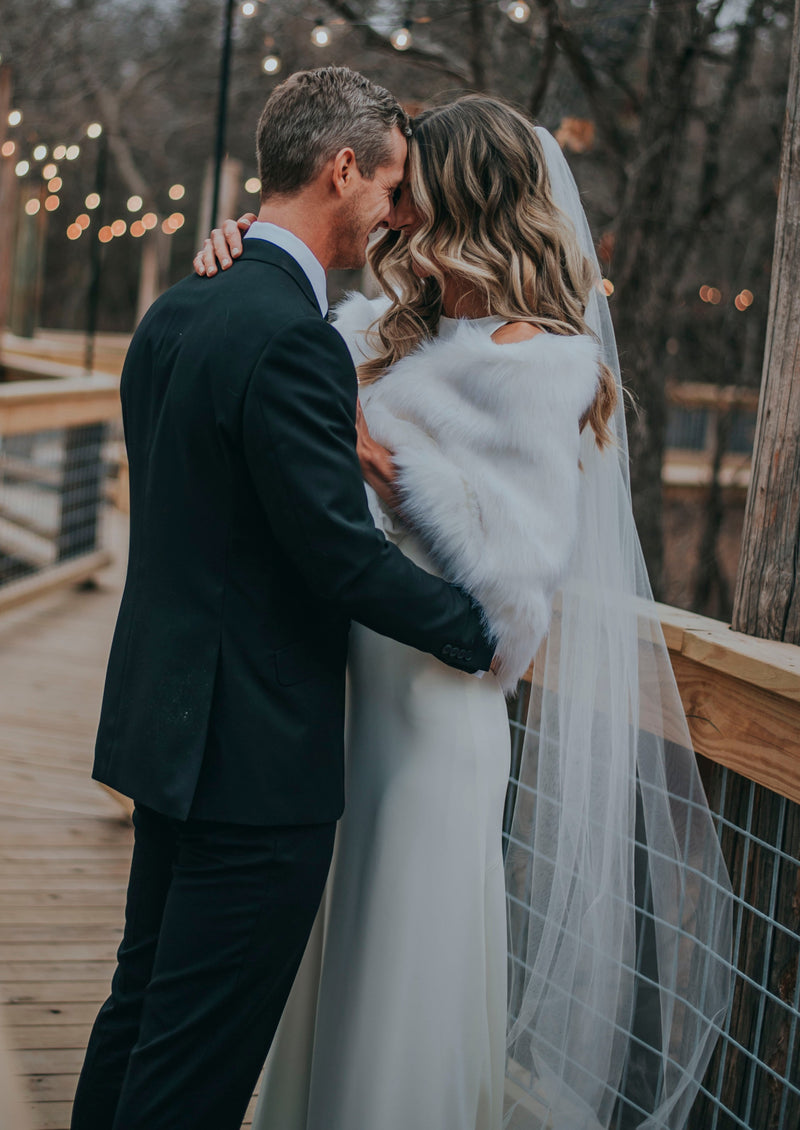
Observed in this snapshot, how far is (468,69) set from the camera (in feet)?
21.0

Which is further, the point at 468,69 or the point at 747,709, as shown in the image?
the point at 468,69

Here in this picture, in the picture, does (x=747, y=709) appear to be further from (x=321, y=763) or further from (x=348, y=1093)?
(x=348, y=1093)

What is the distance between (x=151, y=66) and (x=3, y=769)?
15.1 m

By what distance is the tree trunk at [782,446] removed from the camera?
210 centimetres

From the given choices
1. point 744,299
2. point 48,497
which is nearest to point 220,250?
point 48,497

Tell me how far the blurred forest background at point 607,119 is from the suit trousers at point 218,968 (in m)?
1.41

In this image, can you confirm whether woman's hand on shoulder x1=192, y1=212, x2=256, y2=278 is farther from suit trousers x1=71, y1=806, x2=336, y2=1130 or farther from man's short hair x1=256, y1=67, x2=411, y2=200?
suit trousers x1=71, y1=806, x2=336, y2=1130

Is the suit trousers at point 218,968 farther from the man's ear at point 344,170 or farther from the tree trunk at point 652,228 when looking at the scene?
the tree trunk at point 652,228

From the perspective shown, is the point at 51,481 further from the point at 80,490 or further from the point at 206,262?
the point at 206,262

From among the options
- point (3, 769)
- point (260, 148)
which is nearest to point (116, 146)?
point (3, 769)

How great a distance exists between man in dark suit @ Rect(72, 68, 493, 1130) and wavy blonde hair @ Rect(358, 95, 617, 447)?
0.72 feet

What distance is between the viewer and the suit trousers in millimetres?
1586

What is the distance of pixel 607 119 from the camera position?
6.18 m

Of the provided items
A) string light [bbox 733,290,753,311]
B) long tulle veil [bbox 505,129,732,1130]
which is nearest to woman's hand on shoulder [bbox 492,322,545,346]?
long tulle veil [bbox 505,129,732,1130]
